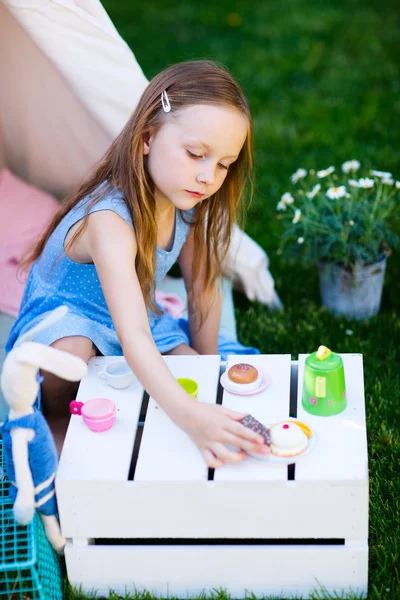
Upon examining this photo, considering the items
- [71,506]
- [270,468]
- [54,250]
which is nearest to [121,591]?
[71,506]

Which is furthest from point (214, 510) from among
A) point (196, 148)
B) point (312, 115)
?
point (312, 115)

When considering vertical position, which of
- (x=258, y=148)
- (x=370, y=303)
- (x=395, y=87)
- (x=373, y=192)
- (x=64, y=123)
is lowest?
(x=370, y=303)

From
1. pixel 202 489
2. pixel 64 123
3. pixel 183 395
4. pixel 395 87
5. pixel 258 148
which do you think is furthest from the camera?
pixel 395 87

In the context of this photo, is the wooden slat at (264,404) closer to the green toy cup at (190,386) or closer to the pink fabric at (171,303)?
the green toy cup at (190,386)

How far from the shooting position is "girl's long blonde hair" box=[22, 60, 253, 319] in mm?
1894

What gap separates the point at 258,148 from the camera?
3791mm

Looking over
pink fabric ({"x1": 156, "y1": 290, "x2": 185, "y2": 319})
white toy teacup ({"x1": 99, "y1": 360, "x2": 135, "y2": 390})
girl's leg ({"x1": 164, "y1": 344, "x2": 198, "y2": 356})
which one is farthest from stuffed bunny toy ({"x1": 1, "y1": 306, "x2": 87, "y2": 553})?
pink fabric ({"x1": 156, "y1": 290, "x2": 185, "y2": 319})

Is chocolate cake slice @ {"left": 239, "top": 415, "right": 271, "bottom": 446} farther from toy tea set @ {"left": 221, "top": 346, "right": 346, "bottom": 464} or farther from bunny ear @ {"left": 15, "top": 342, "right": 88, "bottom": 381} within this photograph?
bunny ear @ {"left": 15, "top": 342, "right": 88, "bottom": 381}

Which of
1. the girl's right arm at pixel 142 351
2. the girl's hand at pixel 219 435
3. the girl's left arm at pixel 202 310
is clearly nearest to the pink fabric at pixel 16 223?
the girl's left arm at pixel 202 310

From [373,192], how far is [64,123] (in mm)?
1109

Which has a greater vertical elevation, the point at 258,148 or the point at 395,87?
the point at 395,87

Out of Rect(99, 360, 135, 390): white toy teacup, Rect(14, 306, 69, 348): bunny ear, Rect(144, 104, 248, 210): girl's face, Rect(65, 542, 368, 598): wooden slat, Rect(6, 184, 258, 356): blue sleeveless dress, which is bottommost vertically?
Rect(65, 542, 368, 598): wooden slat

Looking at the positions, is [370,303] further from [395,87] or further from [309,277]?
[395,87]

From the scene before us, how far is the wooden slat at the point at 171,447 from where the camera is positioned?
156cm
